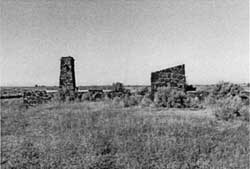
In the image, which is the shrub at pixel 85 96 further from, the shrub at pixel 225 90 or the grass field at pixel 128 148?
the grass field at pixel 128 148

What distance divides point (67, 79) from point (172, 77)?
6491mm

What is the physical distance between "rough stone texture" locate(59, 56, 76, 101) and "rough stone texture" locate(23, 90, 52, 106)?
105 cm

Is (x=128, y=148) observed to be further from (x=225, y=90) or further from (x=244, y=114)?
(x=225, y=90)

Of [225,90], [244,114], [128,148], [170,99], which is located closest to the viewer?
[128,148]

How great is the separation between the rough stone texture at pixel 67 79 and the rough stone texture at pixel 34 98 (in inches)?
41.4

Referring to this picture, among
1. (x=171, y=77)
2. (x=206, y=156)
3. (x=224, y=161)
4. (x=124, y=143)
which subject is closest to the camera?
(x=224, y=161)

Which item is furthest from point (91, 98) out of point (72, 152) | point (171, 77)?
point (72, 152)

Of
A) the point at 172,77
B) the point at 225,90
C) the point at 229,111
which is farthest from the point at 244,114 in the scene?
the point at 225,90

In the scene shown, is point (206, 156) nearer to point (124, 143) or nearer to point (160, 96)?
point (124, 143)

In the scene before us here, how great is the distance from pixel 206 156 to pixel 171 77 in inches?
384

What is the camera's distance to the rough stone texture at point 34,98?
13.7 metres

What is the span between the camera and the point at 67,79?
1471cm

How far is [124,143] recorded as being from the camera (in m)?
4.34

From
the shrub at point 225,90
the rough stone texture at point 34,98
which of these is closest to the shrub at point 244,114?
the shrub at point 225,90
